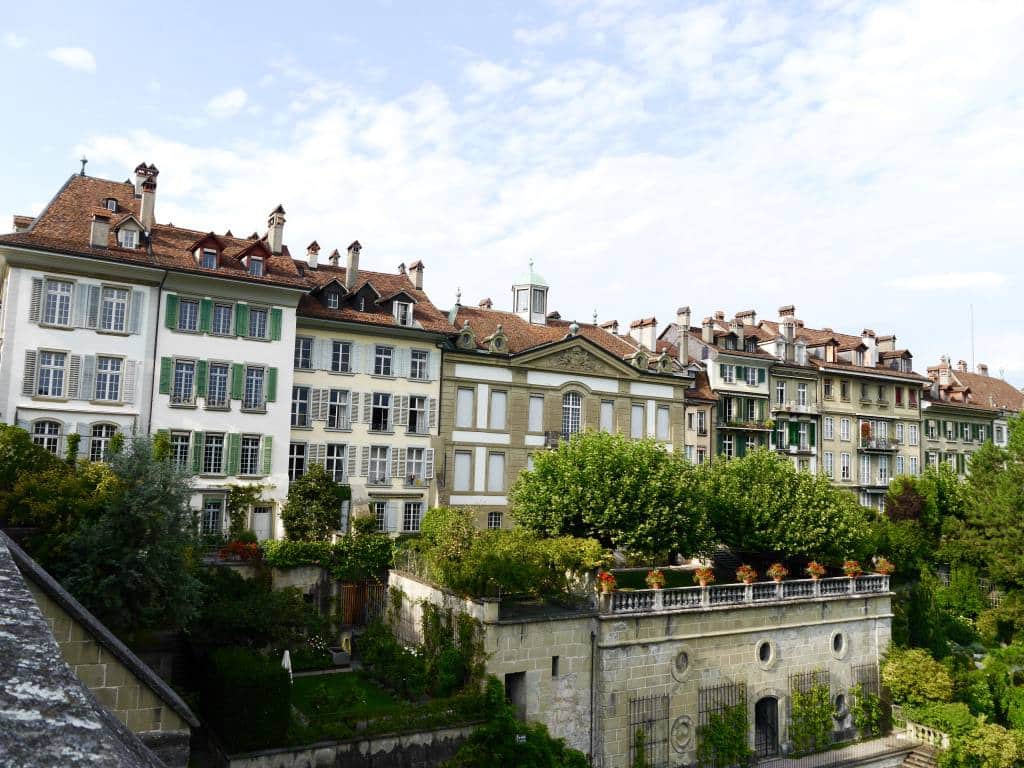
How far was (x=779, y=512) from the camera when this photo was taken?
35094 mm

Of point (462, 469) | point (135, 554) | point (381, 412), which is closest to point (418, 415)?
point (381, 412)

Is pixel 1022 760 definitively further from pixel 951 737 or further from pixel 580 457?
pixel 580 457

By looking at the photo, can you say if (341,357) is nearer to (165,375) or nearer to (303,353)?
(303,353)

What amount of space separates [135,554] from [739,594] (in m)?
21.1

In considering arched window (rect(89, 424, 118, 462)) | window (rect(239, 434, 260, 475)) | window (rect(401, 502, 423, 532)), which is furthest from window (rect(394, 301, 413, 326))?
arched window (rect(89, 424, 118, 462))

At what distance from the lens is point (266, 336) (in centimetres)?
3509

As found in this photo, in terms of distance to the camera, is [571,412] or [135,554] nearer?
[135,554]

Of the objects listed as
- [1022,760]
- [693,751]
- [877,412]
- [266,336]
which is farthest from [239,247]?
[877,412]

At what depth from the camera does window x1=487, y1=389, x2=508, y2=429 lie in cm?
4184

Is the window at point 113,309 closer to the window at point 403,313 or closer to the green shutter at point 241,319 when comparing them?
the green shutter at point 241,319

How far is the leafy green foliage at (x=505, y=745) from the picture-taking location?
2204 cm

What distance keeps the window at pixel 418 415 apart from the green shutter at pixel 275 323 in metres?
7.65

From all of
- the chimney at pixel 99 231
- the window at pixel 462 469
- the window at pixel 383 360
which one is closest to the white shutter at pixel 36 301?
the chimney at pixel 99 231

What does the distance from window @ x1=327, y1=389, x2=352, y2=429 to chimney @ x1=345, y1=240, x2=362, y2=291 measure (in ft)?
19.9
